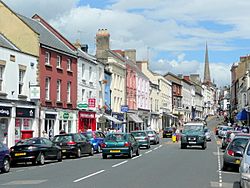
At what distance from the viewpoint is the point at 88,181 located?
16391 mm

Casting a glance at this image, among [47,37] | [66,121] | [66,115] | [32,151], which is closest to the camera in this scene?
[32,151]

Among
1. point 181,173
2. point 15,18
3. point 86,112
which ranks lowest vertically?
point 181,173

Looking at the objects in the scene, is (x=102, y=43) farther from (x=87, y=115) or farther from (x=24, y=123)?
(x=24, y=123)

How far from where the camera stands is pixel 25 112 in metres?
36.6

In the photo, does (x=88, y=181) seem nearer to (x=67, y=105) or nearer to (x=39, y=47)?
(x=39, y=47)

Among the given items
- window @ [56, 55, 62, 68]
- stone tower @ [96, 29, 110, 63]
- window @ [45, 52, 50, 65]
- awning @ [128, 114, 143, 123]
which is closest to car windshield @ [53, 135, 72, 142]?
window @ [45, 52, 50, 65]

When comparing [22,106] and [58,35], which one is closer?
[22,106]

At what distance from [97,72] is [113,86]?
8.58m

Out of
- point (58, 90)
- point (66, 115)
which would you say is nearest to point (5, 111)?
point (58, 90)

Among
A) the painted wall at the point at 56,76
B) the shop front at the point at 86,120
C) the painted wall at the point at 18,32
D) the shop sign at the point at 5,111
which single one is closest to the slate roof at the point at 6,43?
the painted wall at the point at 18,32

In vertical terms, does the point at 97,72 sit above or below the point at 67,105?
above

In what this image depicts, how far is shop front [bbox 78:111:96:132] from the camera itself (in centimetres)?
4819

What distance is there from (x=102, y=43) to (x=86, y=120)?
1693cm

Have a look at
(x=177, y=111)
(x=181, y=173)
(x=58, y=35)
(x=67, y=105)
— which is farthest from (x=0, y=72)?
(x=177, y=111)
